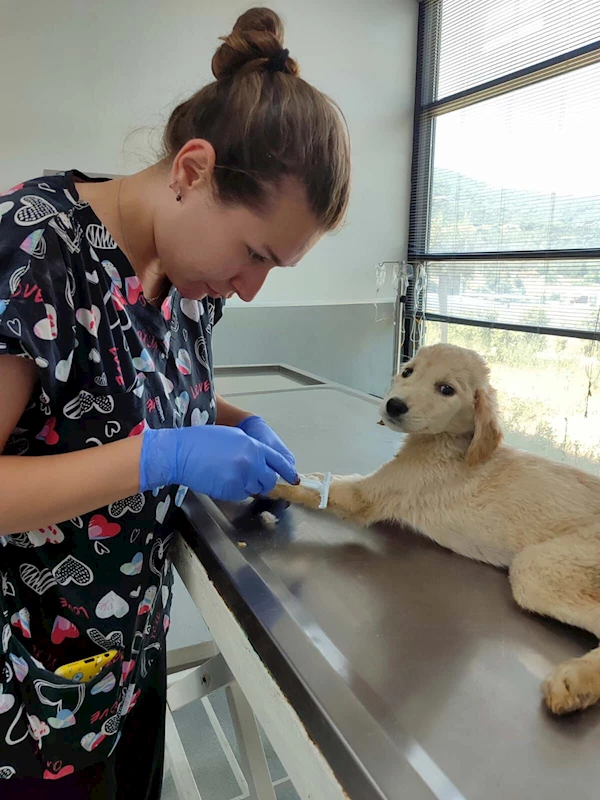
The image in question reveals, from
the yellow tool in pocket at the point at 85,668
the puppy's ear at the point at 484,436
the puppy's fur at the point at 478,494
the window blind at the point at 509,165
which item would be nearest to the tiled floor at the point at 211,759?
the yellow tool in pocket at the point at 85,668

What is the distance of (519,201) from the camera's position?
3.97 meters

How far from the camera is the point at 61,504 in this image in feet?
2.22

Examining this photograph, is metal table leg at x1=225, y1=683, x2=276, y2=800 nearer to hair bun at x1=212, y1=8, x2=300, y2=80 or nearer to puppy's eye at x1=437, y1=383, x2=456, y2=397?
puppy's eye at x1=437, y1=383, x2=456, y2=397

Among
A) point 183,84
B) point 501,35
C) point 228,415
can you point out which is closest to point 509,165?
point 501,35

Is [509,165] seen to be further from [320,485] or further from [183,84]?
[320,485]

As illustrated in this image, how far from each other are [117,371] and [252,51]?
1.54 feet

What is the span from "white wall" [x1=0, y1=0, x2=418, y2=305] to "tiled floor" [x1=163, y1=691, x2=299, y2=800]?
224cm

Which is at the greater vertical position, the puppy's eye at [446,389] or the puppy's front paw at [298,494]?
the puppy's eye at [446,389]

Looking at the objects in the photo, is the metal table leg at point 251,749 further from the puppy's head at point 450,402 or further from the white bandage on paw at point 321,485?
the puppy's head at point 450,402

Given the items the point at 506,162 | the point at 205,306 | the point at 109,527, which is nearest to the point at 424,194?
the point at 506,162

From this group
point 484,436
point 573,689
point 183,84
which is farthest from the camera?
point 183,84

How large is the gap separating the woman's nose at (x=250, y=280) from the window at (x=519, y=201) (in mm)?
2497

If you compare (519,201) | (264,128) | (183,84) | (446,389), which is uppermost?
(183,84)

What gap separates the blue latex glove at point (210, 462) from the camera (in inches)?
29.5
